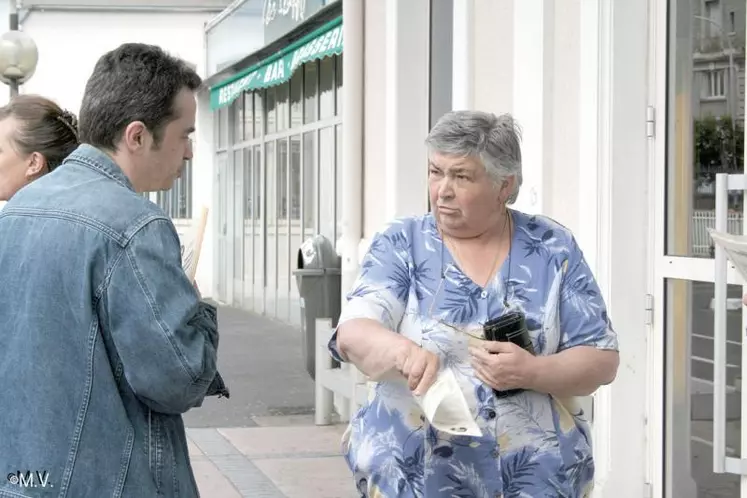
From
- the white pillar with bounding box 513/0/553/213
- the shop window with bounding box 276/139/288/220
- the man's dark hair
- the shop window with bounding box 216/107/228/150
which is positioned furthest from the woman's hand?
the shop window with bounding box 216/107/228/150

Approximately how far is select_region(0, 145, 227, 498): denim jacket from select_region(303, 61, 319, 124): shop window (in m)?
12.4

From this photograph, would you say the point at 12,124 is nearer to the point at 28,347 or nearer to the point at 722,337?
the point at 28,347

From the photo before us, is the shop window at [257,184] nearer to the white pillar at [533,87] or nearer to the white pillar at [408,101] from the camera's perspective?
the white pillar at [408,101]

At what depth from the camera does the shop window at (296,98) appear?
1538cm

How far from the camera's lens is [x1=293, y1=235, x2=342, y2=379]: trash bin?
9.14 meters

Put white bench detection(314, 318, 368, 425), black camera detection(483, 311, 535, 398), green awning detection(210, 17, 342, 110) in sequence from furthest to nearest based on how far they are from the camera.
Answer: green awning detection(210, 17, 342, 110), white bench detection(314, 318, 368, 425), black camera detection(483, 311, 535, 398)

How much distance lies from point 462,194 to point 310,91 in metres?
12.1

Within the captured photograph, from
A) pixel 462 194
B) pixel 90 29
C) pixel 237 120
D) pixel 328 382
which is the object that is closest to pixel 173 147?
pixel 462 194

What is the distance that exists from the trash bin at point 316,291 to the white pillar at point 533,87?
3763 mm

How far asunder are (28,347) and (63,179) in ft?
1.12

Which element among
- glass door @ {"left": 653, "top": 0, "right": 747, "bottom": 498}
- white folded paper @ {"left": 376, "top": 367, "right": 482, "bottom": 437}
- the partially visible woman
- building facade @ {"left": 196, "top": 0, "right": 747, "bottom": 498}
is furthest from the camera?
building facade @ {"left": 196, "top": 0, "right": 747, "bottom": 498}

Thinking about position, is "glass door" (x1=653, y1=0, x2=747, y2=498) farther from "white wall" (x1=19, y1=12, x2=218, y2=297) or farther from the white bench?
"white wall" (x1=19, y1=12, x2=218, y2=297)

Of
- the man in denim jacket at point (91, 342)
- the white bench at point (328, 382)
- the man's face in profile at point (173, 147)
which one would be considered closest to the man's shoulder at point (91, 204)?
the man in denim jacket at point (91, 342)

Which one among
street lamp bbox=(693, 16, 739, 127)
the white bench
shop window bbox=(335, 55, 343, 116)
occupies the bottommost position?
the white bench
